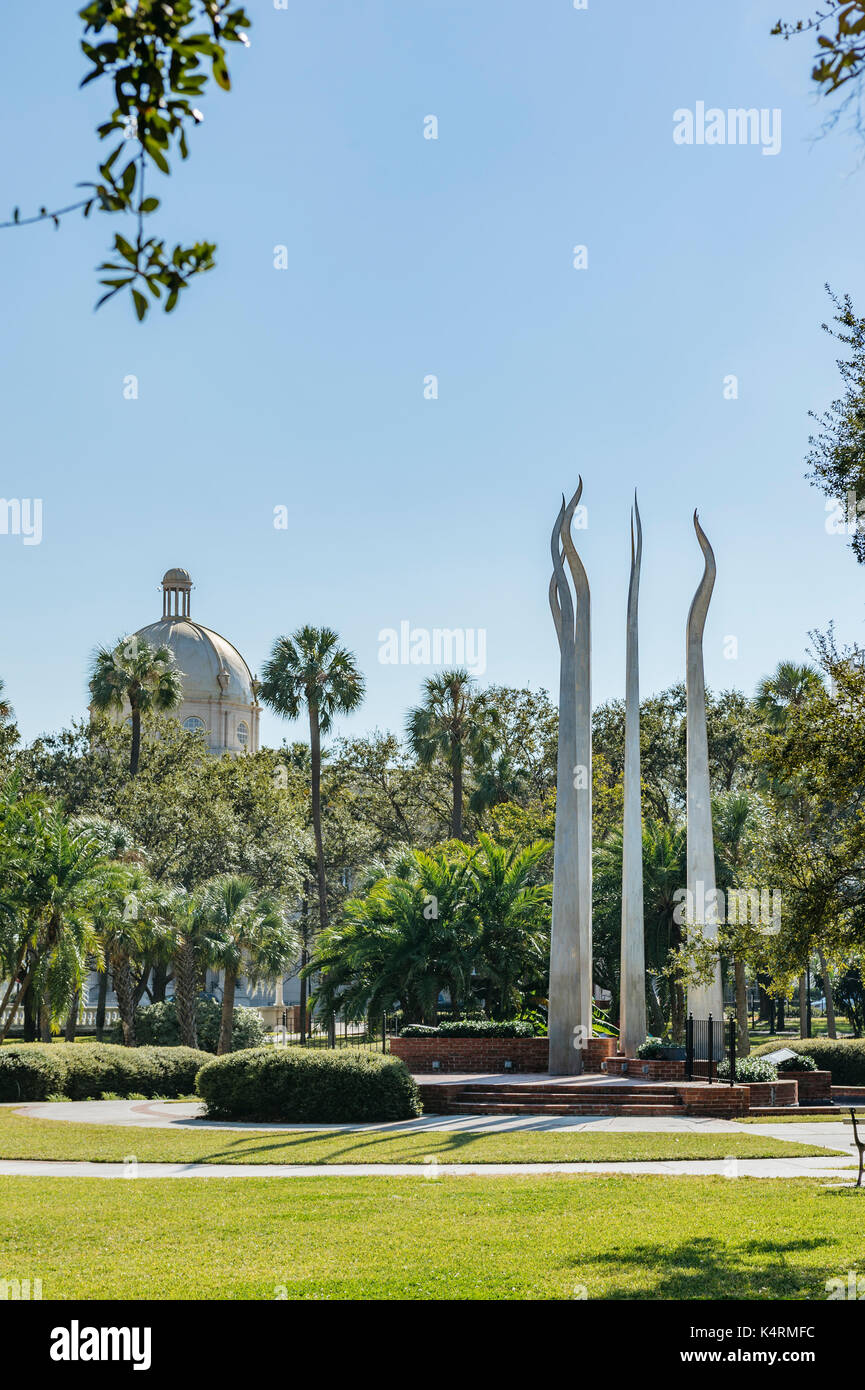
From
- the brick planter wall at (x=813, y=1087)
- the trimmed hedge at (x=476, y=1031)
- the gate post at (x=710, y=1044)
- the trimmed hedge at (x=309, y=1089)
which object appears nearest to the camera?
the trimmed hedge at (x=309, y=1089)

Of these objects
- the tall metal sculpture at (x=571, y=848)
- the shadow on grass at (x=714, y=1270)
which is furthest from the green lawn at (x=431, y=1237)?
the tall metal sculpture at (x=571, y=848)

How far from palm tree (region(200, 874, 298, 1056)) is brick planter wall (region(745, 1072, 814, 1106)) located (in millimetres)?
15265

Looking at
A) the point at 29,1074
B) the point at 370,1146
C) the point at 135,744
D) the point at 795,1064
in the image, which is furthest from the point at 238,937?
the point at 370,1146

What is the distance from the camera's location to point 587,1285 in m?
7.51

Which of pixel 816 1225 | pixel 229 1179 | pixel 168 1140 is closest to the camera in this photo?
pixel 816 1225

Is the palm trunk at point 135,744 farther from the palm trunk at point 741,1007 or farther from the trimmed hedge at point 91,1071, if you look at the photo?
the palm trunk at point 741,1007

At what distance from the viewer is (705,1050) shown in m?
24.3

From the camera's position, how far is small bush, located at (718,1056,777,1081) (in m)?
22.0

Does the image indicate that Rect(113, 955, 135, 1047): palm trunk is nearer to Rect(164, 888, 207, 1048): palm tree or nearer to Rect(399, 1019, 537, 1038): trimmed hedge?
Rect(164, 888, 207, 1048): palm tree

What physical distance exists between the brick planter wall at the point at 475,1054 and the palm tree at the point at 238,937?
9.21 meters

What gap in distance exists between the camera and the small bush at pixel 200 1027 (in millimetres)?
35625

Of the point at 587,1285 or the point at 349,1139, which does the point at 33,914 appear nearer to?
the point at 349,1139
